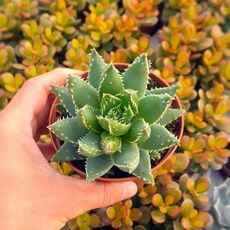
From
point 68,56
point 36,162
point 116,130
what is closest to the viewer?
point 116,130

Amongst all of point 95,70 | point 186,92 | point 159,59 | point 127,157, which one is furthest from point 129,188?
point 159,59

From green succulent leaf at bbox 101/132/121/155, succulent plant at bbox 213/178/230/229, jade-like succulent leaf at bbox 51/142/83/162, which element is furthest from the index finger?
succulent plant at bbox 213/178/230/229

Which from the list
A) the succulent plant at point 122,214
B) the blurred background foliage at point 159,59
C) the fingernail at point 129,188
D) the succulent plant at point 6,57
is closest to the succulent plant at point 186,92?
the blurred background foliage at point 159,59

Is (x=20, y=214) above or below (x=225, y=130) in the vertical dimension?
above

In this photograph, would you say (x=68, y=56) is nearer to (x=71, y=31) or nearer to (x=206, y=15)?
(x=71, y=31)

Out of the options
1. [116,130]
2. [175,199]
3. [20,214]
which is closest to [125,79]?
[116,130]

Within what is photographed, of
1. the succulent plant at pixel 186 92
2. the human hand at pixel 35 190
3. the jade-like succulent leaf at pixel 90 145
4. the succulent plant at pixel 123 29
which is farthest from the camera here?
the succulent plant at pixel 123 29

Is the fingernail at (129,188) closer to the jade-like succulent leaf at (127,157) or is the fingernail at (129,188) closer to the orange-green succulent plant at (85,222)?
the jade-like succulent leaf at (127,157)
